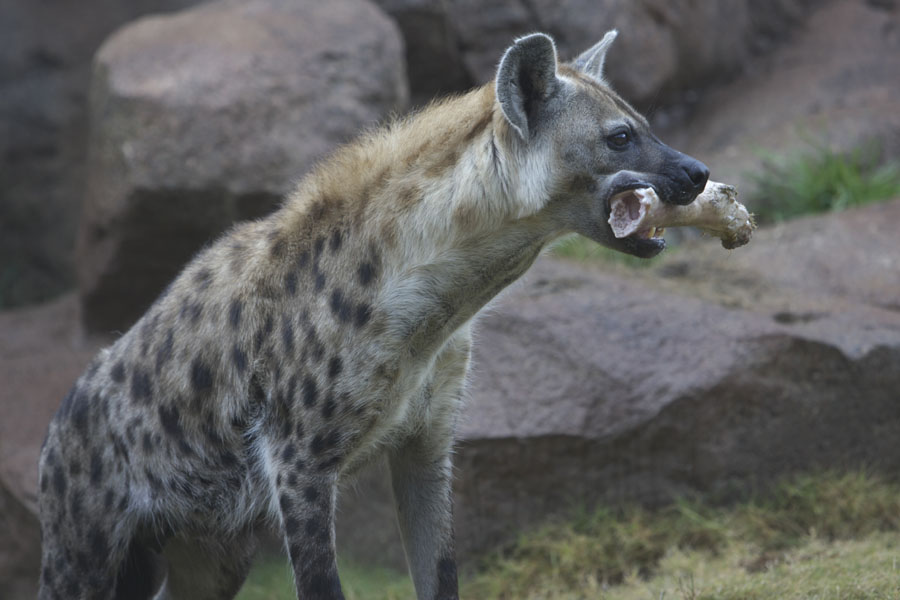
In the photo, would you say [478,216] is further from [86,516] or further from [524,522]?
[524,522]

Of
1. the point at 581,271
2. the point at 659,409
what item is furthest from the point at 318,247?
the point at 581,271

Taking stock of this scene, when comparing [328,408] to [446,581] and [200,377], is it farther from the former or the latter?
[446,581]

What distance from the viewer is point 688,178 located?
9.89 feet

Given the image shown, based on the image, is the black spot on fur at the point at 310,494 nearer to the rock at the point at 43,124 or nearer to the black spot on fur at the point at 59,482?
the black spot on fur at the point at 59,482

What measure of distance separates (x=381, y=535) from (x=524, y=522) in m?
0.65

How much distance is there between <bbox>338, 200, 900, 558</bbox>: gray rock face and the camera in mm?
4648

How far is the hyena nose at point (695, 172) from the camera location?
9.89 feet

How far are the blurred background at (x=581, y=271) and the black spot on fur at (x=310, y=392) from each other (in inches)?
61.7

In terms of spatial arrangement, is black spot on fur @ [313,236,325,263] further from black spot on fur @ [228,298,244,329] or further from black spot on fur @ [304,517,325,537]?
black spot on fur @ [304,517,325,537]

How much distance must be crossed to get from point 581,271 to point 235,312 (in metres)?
2.39

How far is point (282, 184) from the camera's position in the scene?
228 inches

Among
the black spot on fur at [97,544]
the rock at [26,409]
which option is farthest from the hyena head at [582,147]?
the rock at [26,409]

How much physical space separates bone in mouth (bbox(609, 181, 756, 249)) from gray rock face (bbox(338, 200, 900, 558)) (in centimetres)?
136

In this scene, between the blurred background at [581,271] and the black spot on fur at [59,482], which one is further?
the blurred background at [581,271]
